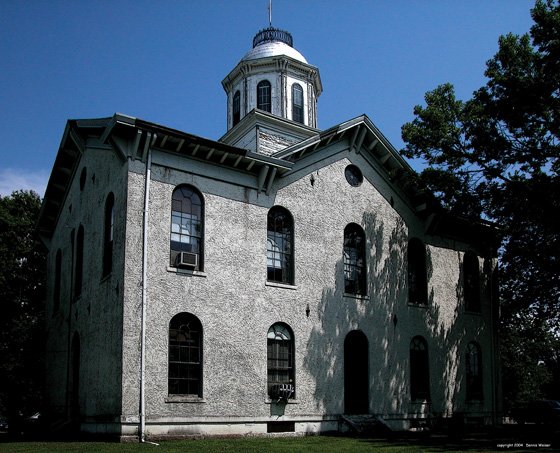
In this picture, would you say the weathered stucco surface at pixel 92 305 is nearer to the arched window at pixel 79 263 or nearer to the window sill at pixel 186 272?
the arched window at pixel 79 263

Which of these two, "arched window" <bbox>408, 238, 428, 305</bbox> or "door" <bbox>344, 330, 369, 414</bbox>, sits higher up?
"arched window" <bbox>408, 238, 428, 305</bbox>

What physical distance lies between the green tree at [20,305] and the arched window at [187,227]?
66.8ft

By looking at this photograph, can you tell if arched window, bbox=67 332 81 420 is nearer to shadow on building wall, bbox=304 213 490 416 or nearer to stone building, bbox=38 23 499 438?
stone building, bbox=38 23 499 438

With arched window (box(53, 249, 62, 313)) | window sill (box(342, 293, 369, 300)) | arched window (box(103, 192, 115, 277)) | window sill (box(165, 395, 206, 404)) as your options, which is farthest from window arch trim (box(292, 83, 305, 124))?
window sill (box(165, 395, 206, 404))

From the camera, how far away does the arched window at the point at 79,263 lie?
2411 centimetres

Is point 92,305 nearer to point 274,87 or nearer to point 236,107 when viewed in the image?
point 236,107

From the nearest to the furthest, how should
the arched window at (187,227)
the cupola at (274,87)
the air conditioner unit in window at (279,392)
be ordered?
the arched window at (187,227) → the air conditioner unit in window at (279,392) → the cupola at (274,87)

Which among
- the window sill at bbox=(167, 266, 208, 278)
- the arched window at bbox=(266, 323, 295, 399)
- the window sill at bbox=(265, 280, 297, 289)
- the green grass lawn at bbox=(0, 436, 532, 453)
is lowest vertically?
the green grass lawn at bbox=(0, 436, 532, 453)

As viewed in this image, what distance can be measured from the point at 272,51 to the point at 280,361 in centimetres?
1754

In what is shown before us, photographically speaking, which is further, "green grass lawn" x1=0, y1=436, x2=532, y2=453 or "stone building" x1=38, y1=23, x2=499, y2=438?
"stone building" x1=38, y1=23, x2=499, y2=438

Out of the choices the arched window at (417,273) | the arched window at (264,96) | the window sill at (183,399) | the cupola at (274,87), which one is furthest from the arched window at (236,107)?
the window sill at (183,399)

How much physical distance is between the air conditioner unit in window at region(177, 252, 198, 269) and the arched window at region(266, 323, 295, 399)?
361cm

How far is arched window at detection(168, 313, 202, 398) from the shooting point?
62.7 feet

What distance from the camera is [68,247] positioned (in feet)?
86.4
